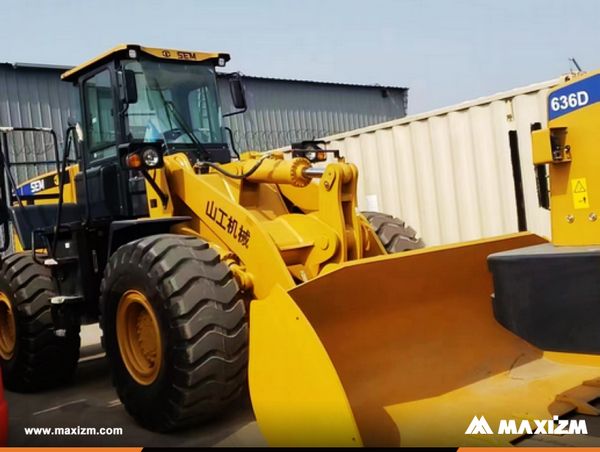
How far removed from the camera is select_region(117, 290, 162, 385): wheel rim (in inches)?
181

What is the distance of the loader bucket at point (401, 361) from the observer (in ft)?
11.2

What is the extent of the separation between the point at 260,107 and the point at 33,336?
38.0 feet

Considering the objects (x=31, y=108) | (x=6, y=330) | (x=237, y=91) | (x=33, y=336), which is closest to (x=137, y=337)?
(x=33, y=336)

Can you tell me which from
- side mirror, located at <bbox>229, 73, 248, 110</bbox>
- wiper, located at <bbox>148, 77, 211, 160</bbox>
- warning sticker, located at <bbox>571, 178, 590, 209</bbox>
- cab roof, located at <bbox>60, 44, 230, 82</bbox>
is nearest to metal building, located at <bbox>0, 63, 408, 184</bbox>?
cab roof, located at <bbox>60, 44, 230, 82</bbox>

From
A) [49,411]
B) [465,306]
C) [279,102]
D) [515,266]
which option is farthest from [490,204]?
[279,102]

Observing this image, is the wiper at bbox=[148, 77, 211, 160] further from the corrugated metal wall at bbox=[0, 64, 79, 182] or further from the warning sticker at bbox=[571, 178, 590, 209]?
the corrugated metal wall at bbox=[0, 64, 79, 182]

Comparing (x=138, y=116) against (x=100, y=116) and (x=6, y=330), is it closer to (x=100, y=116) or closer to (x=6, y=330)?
(x=100, y=116)

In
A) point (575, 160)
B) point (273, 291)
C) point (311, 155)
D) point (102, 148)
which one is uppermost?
point (102, 148)

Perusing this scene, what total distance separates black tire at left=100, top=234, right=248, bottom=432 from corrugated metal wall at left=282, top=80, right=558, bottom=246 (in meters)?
3.68

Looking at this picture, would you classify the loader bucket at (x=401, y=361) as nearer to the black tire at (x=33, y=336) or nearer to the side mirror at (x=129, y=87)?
the side mirror at (x=129, y=87)

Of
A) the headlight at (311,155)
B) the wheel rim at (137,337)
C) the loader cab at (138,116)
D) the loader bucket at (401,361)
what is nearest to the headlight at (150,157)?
the loader cab at (138,116)

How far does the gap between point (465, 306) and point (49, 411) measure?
3.36 metres

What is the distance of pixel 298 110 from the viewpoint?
57.1ft

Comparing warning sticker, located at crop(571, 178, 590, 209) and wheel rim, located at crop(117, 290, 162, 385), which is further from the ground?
warning sticker, located at crop(571, 178, 590, 209)
